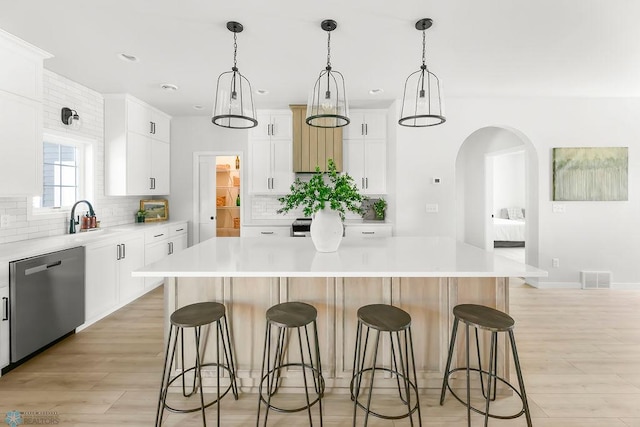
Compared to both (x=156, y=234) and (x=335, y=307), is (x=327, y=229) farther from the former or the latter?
(x=156, y=234)

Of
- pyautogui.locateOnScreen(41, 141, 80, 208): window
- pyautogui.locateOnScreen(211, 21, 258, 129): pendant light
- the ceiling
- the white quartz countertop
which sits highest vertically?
the ceiling

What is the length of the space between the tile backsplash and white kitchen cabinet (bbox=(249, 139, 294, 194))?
194 centimetres

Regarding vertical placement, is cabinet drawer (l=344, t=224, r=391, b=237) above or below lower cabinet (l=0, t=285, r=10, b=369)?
above

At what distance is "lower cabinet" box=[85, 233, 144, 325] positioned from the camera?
3270 mm

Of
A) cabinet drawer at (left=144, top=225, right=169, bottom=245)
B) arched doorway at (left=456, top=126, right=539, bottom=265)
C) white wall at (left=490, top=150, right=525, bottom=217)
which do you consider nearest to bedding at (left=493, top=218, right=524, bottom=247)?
white wall at (left=490, top=150, right=525, bottom=217)

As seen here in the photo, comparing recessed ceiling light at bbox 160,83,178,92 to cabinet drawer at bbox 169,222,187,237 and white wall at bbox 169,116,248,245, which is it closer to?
white wall at bbox 169,116,248,245

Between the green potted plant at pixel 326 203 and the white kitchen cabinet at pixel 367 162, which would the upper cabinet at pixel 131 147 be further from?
the green potted plant at pixel 326 203

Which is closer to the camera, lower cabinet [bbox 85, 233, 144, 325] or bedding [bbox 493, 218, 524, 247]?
lower cabinet [bbox 85, 233, 144, 325]

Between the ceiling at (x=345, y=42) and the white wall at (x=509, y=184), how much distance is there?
4964 millimetres

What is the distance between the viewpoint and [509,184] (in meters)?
8.93

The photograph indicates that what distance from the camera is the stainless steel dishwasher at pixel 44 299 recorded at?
95.3 inches

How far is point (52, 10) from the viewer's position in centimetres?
241

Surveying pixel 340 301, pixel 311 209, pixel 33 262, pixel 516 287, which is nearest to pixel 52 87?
pixel 33 262

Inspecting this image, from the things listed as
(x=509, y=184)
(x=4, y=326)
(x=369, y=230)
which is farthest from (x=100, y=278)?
(x=509, y=184)
